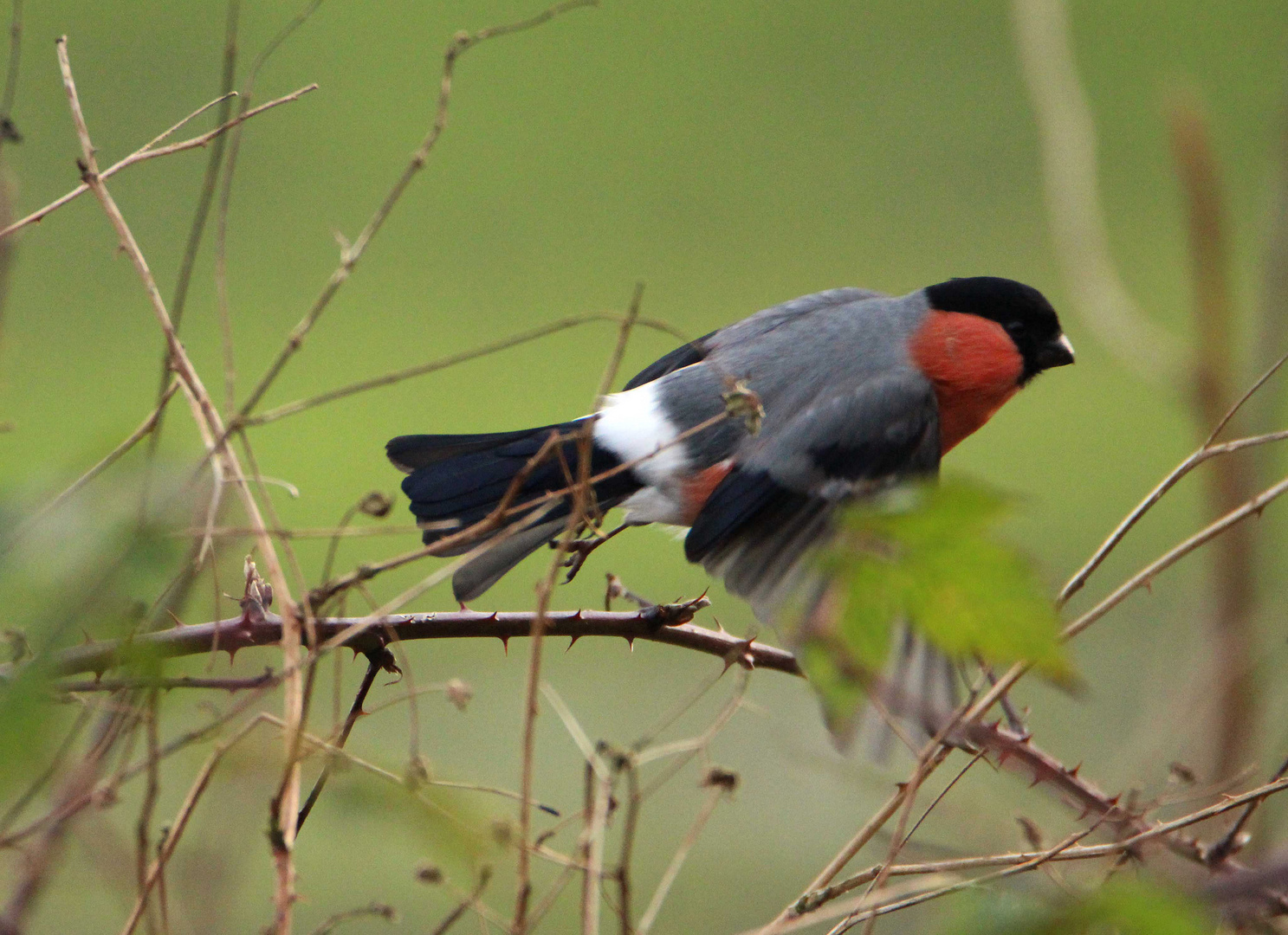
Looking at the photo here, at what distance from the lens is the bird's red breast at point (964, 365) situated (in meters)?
1.28

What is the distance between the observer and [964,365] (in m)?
1.29

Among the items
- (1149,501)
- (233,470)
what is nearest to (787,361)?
(1149,501)

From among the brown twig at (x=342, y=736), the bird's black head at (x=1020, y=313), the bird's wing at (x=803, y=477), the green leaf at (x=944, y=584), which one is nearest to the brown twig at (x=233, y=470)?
the brown twig at (x=342, y=736)

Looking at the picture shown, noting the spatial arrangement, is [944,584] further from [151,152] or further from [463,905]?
[151,152]

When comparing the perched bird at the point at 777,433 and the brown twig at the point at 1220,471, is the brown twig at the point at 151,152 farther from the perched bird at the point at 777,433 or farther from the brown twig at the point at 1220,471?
the brown twig at the point at 1220,471

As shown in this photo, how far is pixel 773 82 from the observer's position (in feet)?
16.4

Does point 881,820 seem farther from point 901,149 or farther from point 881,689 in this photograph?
point 901,149

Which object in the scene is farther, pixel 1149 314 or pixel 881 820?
pixel 1149 314

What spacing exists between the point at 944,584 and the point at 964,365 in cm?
97

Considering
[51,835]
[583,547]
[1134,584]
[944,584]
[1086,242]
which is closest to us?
[944,584]

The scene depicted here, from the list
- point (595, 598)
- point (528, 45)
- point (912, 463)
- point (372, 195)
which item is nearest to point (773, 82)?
point (528, 45)

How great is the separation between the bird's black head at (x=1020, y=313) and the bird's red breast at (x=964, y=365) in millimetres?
13

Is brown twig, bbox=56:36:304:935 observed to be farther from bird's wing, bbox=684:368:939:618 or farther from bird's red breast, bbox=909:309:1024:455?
bird's red breast, bbox=909:309:1024:455

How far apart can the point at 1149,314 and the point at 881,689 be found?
13.3ft
